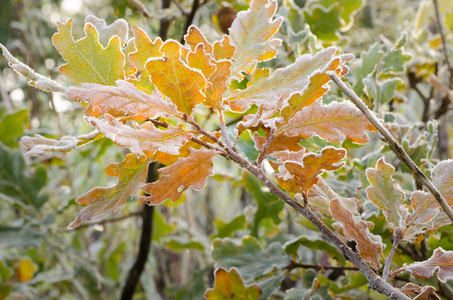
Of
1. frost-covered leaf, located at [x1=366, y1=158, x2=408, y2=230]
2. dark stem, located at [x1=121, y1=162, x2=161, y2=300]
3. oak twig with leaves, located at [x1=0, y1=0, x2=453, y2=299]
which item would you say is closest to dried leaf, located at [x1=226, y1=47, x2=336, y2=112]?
oak twig with leaves, located at [x1=0, y1=0, x2=453, y2=299]

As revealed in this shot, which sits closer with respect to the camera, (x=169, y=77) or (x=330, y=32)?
(x=169, y=77)

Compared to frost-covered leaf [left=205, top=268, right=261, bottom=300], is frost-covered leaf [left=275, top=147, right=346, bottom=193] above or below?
above

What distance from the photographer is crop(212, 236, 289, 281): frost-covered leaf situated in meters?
0.63

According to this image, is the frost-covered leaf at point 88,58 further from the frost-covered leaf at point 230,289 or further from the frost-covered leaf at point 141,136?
the frost-covered leaf at point 230,289

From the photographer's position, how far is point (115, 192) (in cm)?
38

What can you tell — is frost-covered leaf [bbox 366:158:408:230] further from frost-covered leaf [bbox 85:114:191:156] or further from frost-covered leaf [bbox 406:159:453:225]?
frost-covered leaf [bbox 85:114:191:156]

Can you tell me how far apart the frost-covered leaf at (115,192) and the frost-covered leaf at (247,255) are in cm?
29

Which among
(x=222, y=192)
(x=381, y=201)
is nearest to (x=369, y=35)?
(x=222, y=192)

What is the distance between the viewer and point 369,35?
2195 millimetres

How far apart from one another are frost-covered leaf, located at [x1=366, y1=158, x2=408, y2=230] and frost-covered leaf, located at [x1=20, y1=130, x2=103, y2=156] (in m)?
0.26

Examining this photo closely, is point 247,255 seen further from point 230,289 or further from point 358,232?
point 358,232

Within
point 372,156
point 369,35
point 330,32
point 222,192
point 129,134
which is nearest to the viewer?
point 129,134

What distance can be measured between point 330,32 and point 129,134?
0.61 metres

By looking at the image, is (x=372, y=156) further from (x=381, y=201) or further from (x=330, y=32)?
(x=330, y=32)
